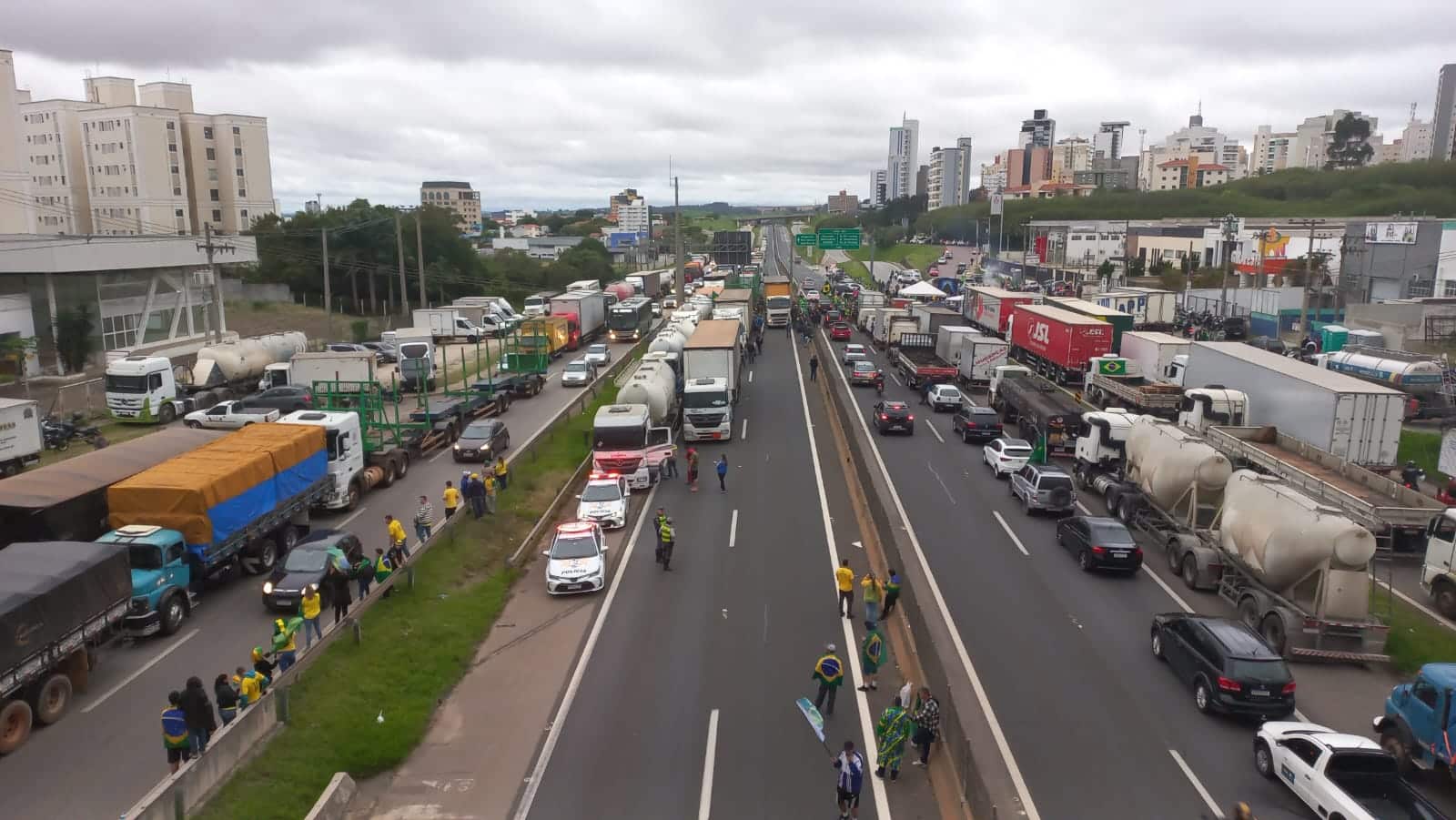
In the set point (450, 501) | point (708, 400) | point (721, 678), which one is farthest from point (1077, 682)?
point (708, 400)

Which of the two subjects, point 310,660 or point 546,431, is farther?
point 546,431

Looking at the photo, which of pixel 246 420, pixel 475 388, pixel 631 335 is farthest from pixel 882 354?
pixel 246 420

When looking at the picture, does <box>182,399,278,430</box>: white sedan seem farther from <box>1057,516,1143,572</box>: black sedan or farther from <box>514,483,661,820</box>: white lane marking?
<box>1057,516,1143,572</box>: black sedan

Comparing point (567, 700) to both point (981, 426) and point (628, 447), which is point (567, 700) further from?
point (981, 426)

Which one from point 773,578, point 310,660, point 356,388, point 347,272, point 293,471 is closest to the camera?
point 310,660

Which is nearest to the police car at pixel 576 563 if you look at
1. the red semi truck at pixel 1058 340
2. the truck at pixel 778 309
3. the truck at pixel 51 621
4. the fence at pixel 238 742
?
the fence at pixel 238 742

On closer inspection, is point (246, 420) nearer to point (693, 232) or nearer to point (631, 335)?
point (631, 335)
